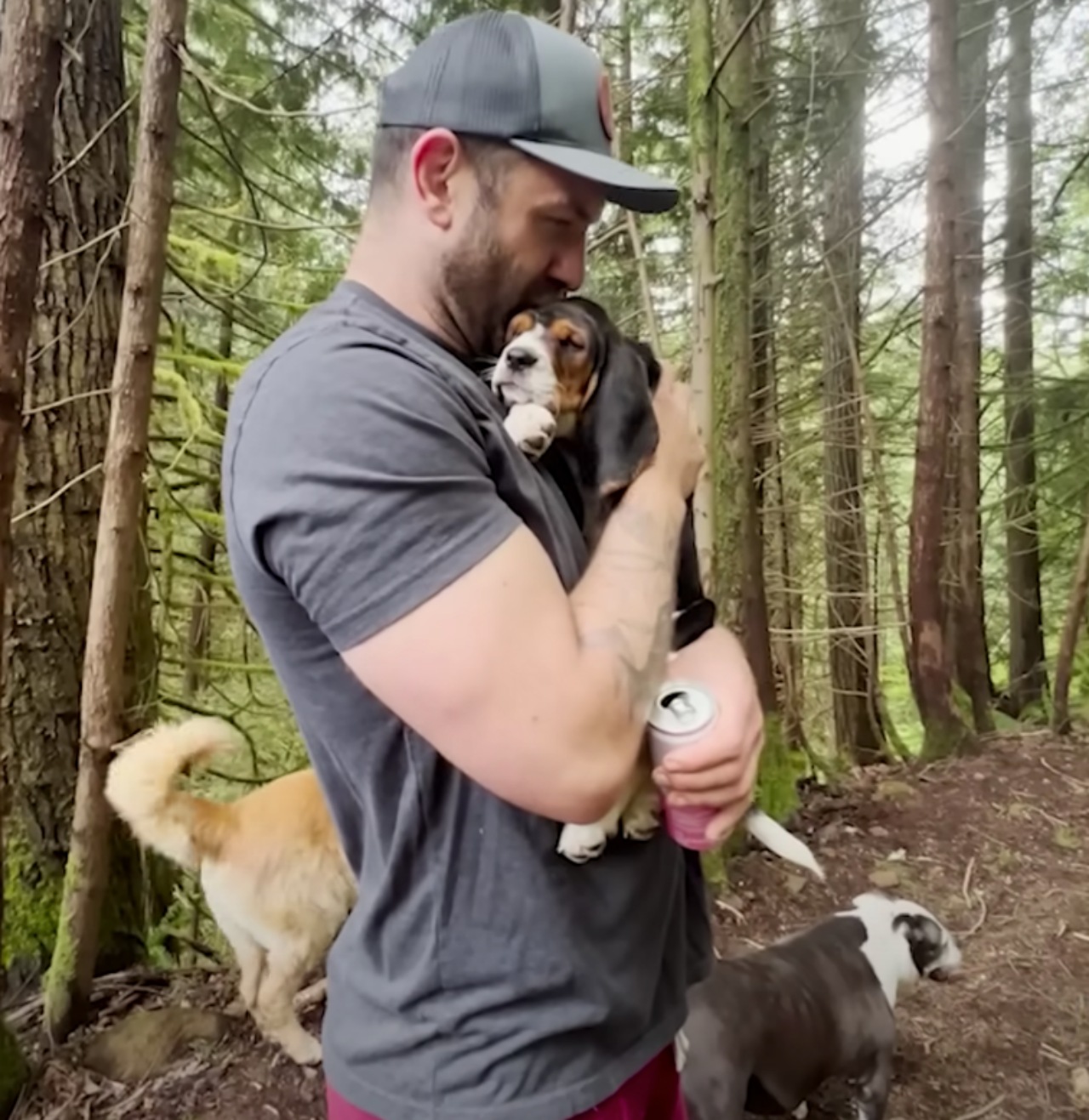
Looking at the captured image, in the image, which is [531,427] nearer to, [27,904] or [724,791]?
[724,791]

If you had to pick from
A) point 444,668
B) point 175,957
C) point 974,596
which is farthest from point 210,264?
point 974,596

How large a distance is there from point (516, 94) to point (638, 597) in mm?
568

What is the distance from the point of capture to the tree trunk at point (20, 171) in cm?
255

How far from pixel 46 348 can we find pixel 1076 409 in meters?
A: 8.06

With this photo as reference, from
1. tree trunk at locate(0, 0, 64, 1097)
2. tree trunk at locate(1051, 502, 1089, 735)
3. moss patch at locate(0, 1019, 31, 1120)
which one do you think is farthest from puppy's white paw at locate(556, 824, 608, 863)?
tree trunk at locate(1051, 502, 1089, 735)

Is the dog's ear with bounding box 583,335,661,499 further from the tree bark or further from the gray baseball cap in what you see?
the tree bark

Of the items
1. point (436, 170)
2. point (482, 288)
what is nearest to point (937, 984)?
point (482, 288)

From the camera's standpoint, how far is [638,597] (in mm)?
1209

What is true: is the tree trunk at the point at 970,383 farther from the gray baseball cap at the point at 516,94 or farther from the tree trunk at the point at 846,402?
the gray baseball cap at the point at 516,94

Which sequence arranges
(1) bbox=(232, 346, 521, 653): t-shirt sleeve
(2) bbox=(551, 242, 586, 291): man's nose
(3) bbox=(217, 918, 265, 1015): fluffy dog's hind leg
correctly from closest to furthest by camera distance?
(1) bbox=(232, 346, 521, 653): t-shirt sleeve < (2) bbox=(551, 242, 586, 291): man's nose < (3) bbox=(217, 918, 265, 1015): fluffy dog's hind leg

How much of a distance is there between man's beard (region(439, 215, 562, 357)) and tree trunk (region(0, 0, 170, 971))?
2.84m

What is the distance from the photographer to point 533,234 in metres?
1.31

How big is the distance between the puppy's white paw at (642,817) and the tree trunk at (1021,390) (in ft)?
27.4

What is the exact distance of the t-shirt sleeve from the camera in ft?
3.40
